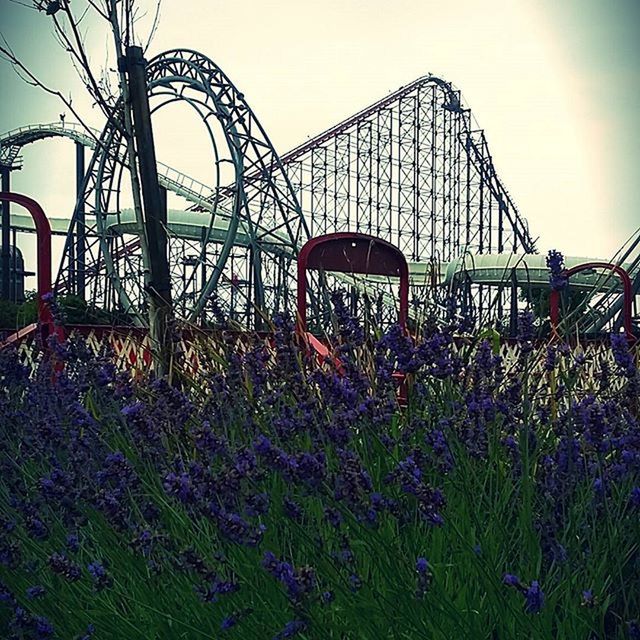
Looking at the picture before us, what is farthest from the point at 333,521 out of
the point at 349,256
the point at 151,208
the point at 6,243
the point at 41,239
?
the point at 6,243

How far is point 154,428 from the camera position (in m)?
1.80

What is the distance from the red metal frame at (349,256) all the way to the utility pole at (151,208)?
6.71 feet

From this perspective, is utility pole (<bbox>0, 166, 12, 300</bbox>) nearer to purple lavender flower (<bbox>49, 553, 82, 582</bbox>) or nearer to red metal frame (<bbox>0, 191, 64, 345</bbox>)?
red metal frame (<bbox>0, 191, 64, 345</bbox>)

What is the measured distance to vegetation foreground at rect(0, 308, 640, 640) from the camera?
1279 mm

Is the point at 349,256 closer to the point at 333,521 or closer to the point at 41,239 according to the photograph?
the point at 41,239

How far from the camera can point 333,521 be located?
A: 1.32 m

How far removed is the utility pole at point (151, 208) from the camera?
10.7ft

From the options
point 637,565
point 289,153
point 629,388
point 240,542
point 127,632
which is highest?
point 289,153

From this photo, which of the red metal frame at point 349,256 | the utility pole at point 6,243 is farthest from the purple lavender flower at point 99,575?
the utility pole at point 6,243

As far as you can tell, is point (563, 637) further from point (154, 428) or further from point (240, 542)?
point (154, 428)

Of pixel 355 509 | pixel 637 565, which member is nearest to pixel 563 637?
pixel 637 565

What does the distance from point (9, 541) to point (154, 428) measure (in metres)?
0.35

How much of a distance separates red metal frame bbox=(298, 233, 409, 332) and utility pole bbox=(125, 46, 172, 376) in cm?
205

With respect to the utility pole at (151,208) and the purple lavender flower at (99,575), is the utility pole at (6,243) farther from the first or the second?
the purple lavender flower at (99,575)
